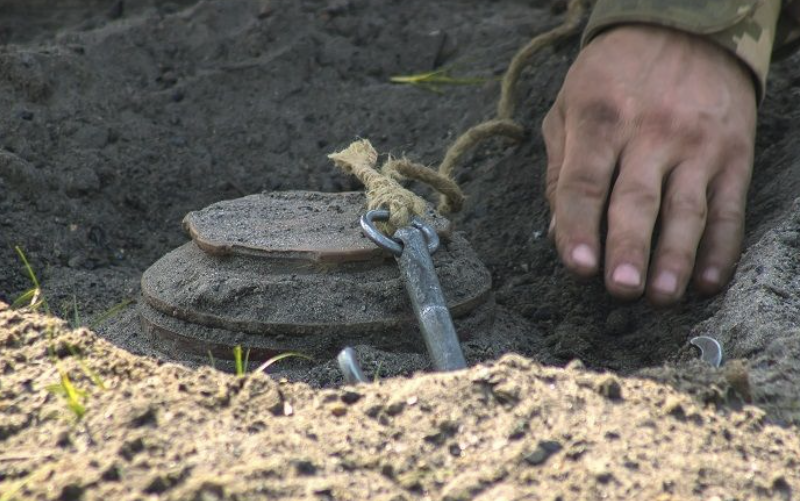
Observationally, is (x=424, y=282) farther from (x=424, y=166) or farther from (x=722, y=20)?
(x=722, y=20)

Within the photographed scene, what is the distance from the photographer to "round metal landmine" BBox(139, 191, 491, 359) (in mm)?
1957

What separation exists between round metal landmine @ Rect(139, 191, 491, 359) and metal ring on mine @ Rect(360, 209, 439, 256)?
54 mm

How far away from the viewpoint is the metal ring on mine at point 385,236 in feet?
6.41

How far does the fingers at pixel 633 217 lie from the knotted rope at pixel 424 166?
0.37 meters

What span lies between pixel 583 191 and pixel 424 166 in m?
0.42

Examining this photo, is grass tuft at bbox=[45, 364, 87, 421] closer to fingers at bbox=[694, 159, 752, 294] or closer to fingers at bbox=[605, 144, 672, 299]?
fingers at bbox=[605, 144, 672, 299]

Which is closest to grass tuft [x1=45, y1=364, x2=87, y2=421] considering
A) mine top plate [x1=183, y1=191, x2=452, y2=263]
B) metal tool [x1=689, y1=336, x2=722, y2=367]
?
mine top plate [x1=183, y1=191, x2=452, y2=263]

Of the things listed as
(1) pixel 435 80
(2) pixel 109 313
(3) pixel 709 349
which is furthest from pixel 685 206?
(1) pixel 435 80

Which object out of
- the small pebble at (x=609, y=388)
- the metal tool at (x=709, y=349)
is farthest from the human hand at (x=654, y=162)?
the small pebble at (x=609, y=388)

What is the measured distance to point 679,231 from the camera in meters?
2.08

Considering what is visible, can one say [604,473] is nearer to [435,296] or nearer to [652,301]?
[435,296]

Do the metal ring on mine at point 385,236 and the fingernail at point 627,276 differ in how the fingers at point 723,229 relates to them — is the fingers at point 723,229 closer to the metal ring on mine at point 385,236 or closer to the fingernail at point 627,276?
the fingernail at point 627,276

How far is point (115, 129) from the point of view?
9.95ft

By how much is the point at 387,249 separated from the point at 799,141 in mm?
1125
